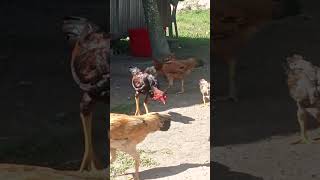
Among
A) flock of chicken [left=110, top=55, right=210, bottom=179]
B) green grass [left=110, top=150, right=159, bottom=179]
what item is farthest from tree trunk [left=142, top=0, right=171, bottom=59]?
green grass [left=110, top=150, right=159, bottom=179]

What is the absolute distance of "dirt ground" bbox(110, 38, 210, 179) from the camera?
5.88 m

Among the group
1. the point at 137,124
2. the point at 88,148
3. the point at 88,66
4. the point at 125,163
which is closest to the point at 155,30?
the point at 125,163

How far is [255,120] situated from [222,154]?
33 cm

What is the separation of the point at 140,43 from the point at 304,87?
8.48m

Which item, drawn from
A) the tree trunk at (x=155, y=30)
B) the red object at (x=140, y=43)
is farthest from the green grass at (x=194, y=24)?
the tree trunk at (x=155, y=30)

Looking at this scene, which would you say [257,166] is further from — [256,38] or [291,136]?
[256,38]

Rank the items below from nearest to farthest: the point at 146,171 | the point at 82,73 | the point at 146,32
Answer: the point at 82,73
the point at 146,171
the point at 146,32

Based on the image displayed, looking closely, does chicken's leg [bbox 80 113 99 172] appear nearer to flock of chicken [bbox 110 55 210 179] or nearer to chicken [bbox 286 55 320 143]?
flock of chicken [bbox 110 55 210 179]

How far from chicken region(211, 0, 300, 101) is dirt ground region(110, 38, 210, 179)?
6.76 ft

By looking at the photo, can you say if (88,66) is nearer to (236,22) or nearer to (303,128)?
(236,22)

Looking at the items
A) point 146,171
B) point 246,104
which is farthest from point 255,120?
point 146,171

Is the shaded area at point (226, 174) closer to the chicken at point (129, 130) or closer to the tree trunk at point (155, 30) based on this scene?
the chicken at point (129, 130)

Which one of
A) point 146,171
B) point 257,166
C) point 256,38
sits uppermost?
point 256,38

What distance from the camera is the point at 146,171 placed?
5887 millimetres
